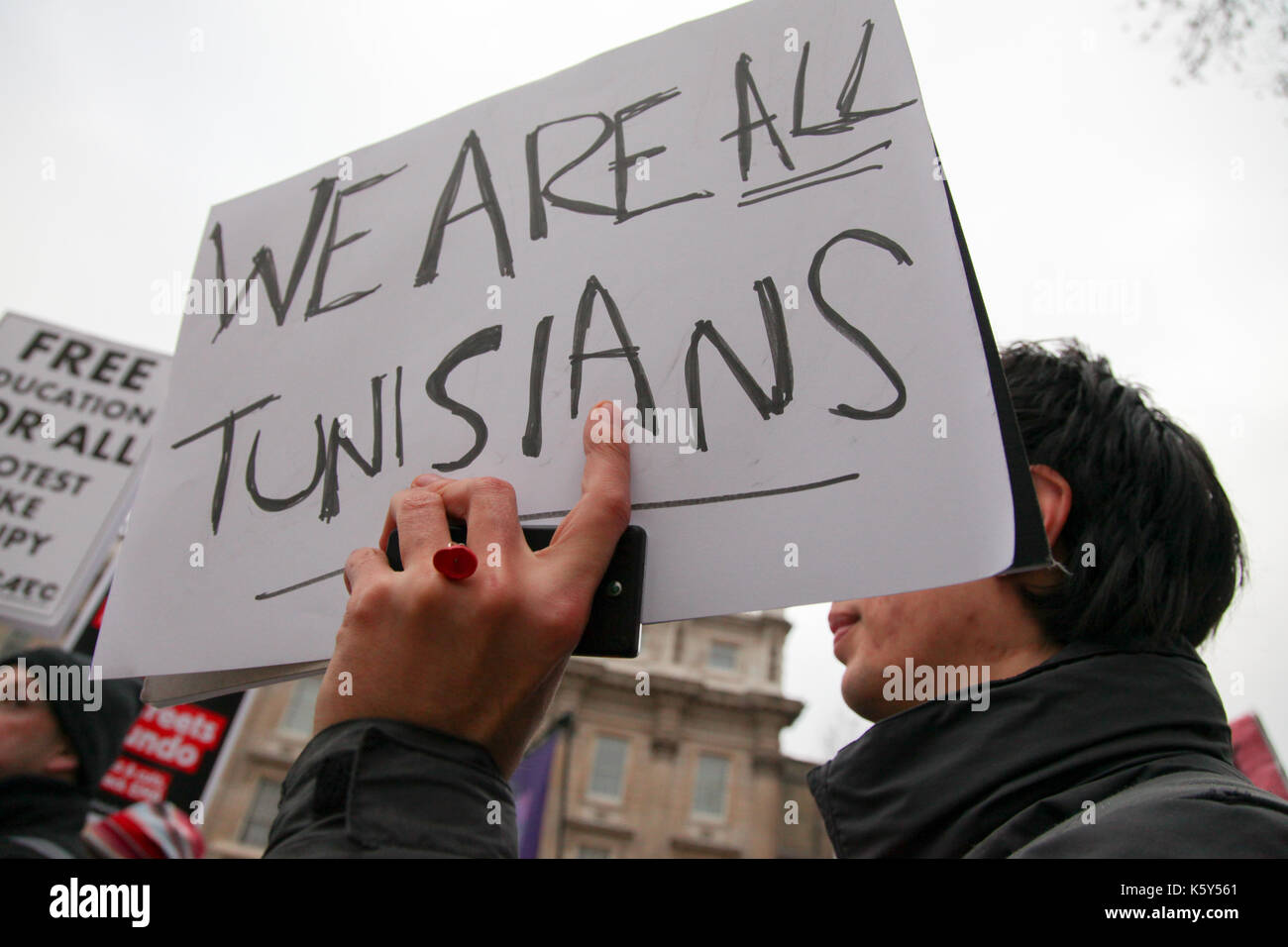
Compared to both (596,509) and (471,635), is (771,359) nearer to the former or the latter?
(596,509)

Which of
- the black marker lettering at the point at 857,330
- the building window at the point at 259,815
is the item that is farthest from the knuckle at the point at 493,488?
the building window at the point at 259,815

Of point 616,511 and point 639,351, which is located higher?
point 639,351

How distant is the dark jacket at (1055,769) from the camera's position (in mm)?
745

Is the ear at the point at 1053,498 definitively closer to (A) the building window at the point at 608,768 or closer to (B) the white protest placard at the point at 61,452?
(B) the white protest placard at the point at 61,452

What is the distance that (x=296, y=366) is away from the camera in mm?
1312

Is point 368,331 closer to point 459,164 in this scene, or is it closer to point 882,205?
point 459,164

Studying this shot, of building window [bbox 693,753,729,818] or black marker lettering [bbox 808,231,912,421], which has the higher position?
building window [bbox 693,753,729,818]

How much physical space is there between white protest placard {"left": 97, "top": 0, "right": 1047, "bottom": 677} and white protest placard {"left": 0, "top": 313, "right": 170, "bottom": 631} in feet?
7.06

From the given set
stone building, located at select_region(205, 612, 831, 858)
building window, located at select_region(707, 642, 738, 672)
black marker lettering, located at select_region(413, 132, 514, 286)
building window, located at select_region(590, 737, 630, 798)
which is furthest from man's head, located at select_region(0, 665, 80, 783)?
building window, located at select_region(707, 642, 738, 672)

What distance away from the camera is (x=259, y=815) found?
746 inches

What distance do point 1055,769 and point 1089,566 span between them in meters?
0.35

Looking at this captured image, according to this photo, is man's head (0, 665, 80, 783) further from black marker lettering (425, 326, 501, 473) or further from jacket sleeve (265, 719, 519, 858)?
jacket sleeve (265, 719, 519, 858)

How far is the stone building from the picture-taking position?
65.2ft

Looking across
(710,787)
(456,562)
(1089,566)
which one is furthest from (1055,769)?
(710,787)
